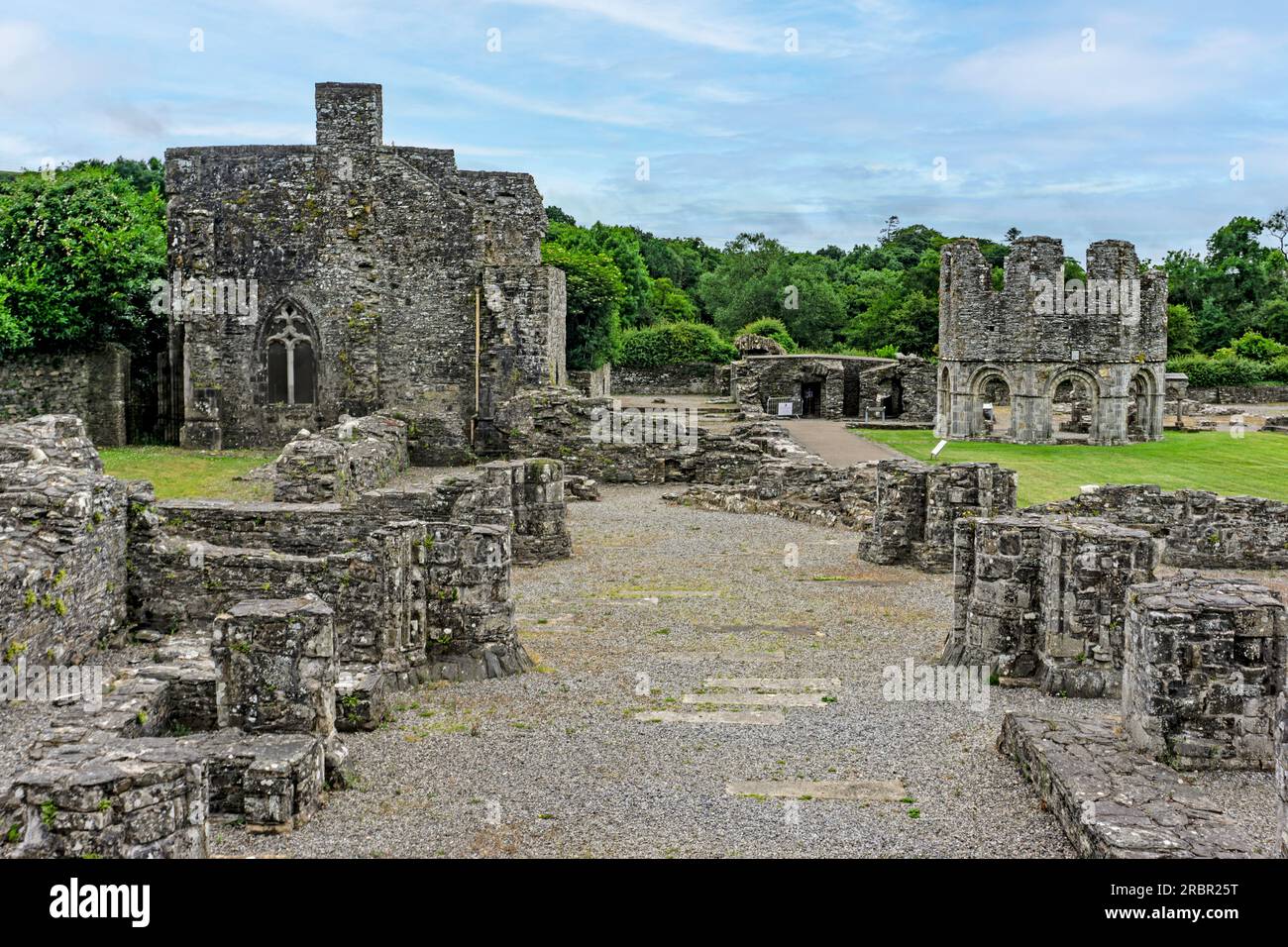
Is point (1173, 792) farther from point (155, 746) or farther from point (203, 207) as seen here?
point (203, 207)

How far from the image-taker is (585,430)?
29.0 m

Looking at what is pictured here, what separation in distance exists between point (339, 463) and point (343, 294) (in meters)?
10.9

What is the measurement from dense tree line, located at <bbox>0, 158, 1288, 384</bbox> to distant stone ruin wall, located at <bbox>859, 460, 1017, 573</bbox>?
19.7 metres

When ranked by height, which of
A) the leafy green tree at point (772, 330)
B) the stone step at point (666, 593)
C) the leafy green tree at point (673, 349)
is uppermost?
the leafy green tree at point (772, 330)

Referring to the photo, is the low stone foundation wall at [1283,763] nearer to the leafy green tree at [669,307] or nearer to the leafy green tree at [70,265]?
the leafy green tree at [70,265]

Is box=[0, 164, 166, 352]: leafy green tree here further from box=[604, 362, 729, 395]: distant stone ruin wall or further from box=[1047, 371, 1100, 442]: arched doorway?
box=[604, 362, 729, 395]: distant stone ruin wall

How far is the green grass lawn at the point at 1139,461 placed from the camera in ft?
93.2

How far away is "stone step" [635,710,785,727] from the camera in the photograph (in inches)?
444

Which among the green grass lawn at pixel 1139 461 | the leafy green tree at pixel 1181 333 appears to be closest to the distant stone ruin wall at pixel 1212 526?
the green grass lawn at pixel 1139 461

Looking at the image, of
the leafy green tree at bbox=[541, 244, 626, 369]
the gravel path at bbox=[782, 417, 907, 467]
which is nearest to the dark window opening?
the gravel path at bbox=[782, 417, 907, 467]

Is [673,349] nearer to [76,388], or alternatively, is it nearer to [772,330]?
[772,330]

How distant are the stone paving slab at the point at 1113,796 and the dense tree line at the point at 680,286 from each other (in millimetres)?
24911

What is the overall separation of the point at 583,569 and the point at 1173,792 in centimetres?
1101

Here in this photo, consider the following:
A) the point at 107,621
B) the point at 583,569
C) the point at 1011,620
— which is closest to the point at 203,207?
the point at 583,569
